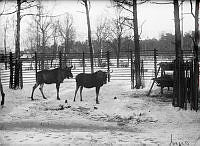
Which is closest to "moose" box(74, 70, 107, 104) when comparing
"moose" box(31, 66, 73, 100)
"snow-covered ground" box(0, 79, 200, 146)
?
"snow-covered ground" box(0, 79, 200, 146)

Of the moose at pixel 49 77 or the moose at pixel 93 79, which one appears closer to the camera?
the moose at pixel 93 79

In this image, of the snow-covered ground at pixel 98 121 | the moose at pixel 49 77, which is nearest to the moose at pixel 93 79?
Result: the snow-covered ground at pixel 98 121

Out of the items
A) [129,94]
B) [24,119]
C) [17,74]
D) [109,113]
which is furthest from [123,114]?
[17,74]

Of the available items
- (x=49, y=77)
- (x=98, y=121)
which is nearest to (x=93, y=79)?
(x=49, y=77)

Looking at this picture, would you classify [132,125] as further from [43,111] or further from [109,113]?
[43,111]

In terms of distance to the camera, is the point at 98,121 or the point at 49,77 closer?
the point at 98,121

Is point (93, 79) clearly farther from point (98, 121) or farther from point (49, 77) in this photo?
point (98, 121)

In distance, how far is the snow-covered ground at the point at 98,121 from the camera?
25.3 feet

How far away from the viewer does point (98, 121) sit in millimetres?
10094

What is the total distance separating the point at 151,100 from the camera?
13.4 metres

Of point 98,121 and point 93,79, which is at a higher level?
point 93,79

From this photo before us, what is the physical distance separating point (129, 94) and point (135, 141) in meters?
7.84

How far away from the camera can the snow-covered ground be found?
7.72 m

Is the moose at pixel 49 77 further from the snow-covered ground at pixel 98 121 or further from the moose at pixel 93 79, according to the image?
the moose at pixel 93 79
